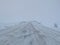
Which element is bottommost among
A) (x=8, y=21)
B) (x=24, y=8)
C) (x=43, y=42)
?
(x=43, y=42)

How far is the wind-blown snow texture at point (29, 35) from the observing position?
0.82m

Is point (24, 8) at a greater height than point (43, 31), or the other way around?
point (24, 8)

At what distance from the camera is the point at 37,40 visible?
2.78ft

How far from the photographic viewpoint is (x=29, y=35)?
87cm

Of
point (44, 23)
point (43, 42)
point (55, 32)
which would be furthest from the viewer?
point (44, 23)

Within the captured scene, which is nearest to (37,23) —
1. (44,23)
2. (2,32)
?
(44,23)

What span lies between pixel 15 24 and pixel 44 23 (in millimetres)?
299

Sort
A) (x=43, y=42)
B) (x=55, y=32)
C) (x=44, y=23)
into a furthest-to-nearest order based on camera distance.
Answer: (x=44, y=23)
(x=55, y=32)
(x=43, y=42)

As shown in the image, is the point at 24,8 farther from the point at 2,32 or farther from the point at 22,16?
the point at 2,32

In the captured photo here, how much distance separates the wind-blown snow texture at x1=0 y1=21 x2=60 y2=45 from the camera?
0.82 metres

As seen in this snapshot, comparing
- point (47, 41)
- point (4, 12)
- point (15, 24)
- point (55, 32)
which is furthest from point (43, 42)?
point (4, 12)

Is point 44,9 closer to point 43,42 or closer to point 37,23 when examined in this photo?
point 37,23

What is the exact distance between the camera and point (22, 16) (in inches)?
41.0

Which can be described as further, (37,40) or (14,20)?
(14,20)
